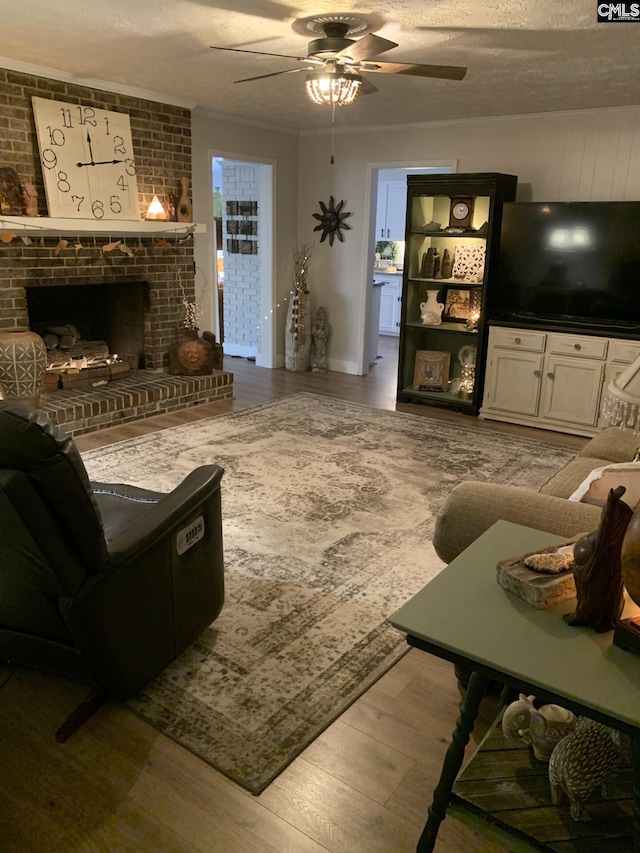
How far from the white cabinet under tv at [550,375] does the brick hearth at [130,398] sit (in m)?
2.30

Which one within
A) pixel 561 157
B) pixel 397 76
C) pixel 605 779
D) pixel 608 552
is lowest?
pixel 605 779

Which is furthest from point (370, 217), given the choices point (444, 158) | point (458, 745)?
point (458, 745)

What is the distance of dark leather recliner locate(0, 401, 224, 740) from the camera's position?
1.66m

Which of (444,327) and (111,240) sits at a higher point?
(111,240)

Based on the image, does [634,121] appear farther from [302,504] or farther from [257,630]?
[257,630]

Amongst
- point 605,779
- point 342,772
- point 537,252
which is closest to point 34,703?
point 342,772

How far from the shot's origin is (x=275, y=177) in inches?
265

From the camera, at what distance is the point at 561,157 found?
17.6 ft

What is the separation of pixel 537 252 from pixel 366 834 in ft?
15.0

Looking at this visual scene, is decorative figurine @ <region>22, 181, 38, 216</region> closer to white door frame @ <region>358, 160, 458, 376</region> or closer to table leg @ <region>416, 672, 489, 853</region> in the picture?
white door frame @ <region>358, 160, 458, 376</region>

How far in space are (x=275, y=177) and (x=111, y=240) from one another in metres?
2.17

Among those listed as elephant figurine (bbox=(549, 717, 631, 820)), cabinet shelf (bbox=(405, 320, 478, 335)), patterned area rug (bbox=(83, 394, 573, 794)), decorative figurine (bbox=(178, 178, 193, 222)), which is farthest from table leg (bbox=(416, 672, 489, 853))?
decorative figurine (bbox=(178, 178, 193, 222))

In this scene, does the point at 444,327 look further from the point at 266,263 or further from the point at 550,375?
the point at 266,263

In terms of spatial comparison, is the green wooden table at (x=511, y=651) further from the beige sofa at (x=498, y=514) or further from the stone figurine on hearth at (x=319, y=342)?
the stone figurine on hearth at (x=319, y=342)
